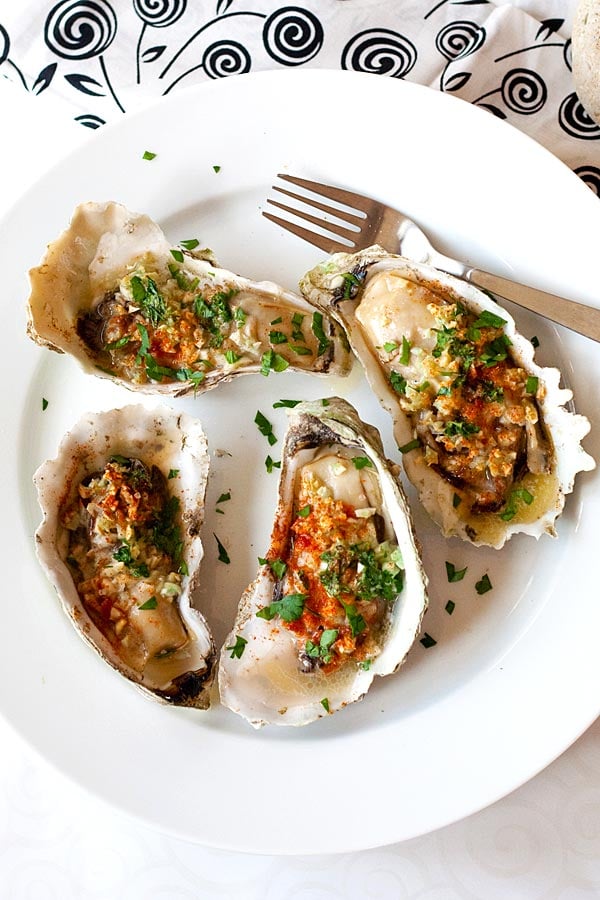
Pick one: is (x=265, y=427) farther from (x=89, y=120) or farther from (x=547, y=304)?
(x=89, y=120)

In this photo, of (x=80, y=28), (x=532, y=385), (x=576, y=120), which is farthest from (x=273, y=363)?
(x=80, y=28)

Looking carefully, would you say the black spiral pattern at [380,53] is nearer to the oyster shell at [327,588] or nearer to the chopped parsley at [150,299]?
the chopped parsley at [150,299]

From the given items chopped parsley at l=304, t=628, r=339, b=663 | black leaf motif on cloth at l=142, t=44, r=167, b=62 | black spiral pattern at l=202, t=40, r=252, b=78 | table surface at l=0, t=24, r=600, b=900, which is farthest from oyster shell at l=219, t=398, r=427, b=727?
black leaf motif on cloth at l=142, t=44, r=167, b=62

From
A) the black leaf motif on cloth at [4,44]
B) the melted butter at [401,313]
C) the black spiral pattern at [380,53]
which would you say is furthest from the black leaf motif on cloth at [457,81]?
the black leaf motif on cloth at [4,44]

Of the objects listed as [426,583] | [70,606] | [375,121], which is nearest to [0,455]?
[70,606]

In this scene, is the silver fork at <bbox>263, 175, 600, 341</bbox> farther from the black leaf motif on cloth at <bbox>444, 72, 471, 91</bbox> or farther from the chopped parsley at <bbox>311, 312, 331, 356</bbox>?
the black leaf motif on cloth at <bbox>444, 72, 471, 91</bbox>

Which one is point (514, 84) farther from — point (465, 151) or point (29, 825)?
point (29, 825)

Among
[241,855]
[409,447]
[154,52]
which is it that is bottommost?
[241,855]
